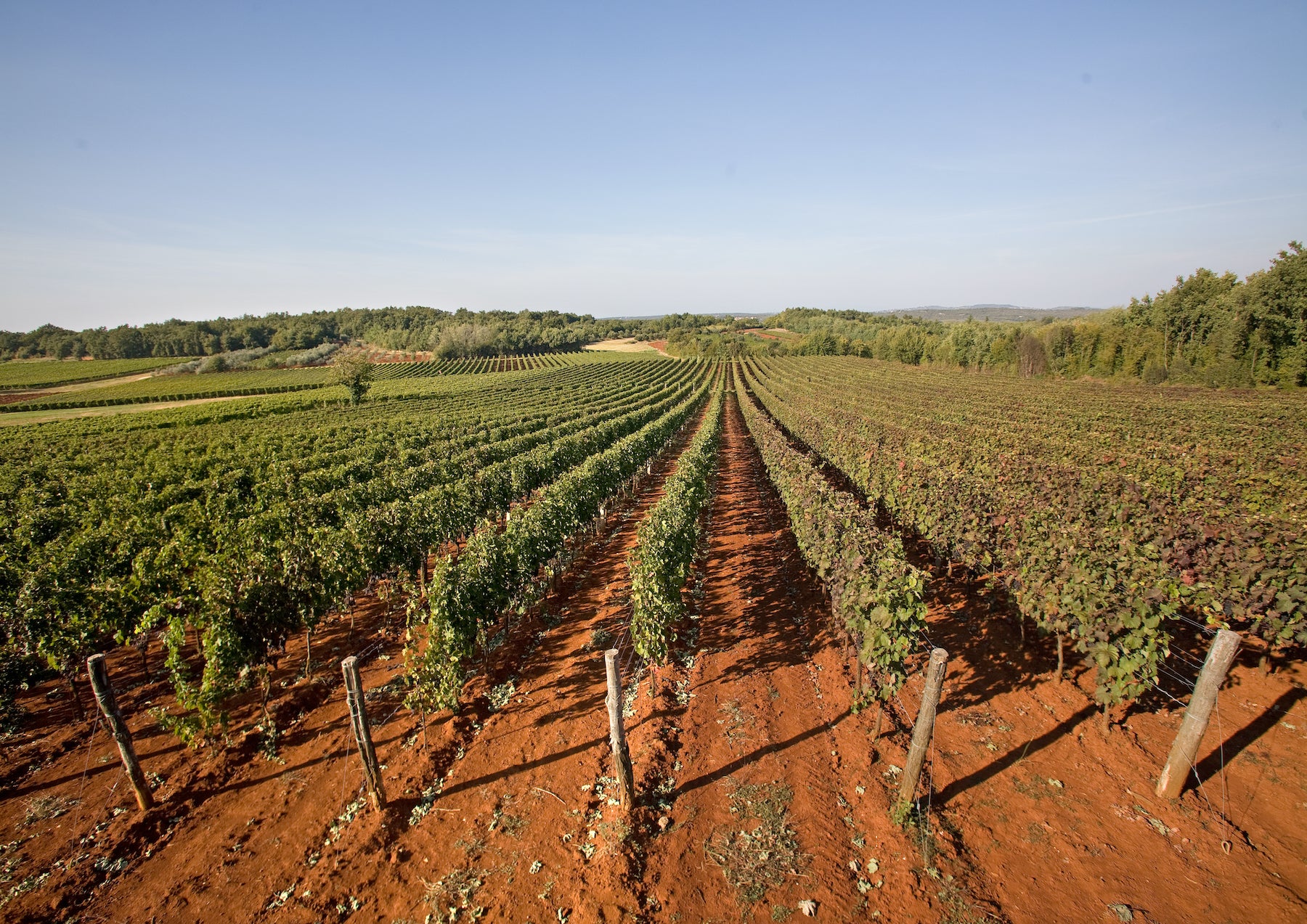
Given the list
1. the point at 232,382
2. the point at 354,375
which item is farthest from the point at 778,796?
the point at 232,382

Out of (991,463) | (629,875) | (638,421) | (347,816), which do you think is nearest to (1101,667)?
(629,875)

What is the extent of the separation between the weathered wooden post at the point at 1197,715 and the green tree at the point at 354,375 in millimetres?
70961

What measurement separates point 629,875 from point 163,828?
234 inches

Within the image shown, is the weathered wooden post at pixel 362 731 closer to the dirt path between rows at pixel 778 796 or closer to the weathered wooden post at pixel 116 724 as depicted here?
the weathered wooden post at pixel 116 724

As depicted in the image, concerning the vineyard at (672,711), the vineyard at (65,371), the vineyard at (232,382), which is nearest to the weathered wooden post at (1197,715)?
the vineyard at (672,711)

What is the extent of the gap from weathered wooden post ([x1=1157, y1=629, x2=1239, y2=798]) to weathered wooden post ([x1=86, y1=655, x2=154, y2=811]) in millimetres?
12332

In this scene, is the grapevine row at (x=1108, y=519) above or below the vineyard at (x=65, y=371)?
below

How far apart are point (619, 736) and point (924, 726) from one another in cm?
359

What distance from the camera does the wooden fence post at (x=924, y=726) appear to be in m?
5.67

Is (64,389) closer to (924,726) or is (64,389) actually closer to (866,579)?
(866,579)

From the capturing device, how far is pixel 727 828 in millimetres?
6094

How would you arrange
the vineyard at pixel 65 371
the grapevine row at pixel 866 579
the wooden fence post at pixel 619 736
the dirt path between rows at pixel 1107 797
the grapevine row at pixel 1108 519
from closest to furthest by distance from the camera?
the dirt path between rows at pixel 1107 797 → the wooden fence post at pixel 619 736 → the grapevine row at pixel 866 579 → the grapevine row at pixel 1108 519 → the vineyard at pixel 65 371

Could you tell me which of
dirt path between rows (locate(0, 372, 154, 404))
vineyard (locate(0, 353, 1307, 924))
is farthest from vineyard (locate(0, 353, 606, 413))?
vineyard (locate(0, 353, 1307, 924))

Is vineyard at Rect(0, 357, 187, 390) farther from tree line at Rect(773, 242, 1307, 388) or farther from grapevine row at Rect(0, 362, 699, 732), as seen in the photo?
tree line at Rect(773, 242, 1307, 388)
